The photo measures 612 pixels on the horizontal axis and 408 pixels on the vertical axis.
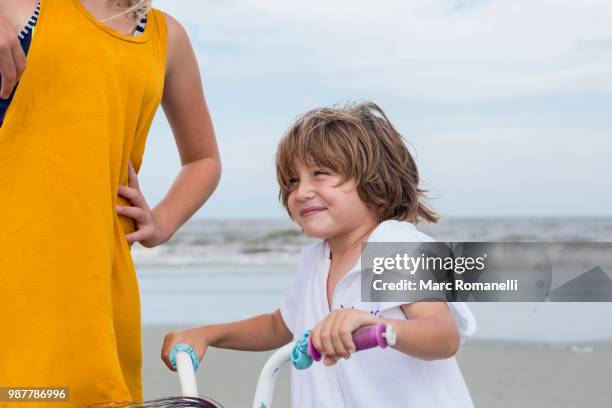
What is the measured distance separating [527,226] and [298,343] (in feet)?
Result: 68.4

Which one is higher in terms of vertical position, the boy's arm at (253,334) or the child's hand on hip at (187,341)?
the child's hand on hip at (187,341)

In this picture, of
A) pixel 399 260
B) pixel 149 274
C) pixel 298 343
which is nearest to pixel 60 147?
pixel 298 343

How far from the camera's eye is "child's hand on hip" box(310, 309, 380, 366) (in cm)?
129

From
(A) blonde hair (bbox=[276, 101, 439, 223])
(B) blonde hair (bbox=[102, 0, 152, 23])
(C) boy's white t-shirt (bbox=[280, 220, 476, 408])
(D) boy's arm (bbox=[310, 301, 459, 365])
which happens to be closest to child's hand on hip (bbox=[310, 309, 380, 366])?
(D) boy's arm (bbox=[310, 301, 459, 365])

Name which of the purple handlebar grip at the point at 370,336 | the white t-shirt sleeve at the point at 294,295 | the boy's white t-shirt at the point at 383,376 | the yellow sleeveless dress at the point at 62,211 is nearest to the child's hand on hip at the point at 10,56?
the yellow sleeveless dress at the point at 62,211

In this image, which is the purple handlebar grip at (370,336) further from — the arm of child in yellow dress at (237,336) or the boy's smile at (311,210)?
the boy's smile at (311,210)

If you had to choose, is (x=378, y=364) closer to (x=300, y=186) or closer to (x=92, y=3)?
(x=300, y=186)

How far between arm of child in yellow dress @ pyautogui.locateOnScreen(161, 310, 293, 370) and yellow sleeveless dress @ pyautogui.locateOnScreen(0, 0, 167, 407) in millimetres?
189

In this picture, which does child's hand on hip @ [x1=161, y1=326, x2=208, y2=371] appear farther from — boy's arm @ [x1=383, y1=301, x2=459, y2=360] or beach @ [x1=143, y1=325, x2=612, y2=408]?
beach @ [x1=143, y1=325, x2=612, y2=408]

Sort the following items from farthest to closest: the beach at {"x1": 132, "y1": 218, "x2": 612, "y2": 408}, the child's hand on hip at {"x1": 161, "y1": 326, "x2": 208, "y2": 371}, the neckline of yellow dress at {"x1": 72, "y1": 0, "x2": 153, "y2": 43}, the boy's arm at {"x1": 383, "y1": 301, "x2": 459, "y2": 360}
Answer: the beach at {"x1": 132, "y1": 218, "x2": 612, "y2": 408} < the child's hand on hip at {"x1": 161, "y1": 326, "x2": 208, "y2": 371} < the neckline of yellow dress at {"x1": 72, "y1": 0, "x2": 153, "y2": 43} < the boy's arm at {"x1": 383, "y1": 301, "x2": 459, "y2": 360}

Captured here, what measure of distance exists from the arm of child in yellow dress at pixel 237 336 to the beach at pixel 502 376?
2.65 meters

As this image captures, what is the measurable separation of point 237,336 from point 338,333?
752 mm

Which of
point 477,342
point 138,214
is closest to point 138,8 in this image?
point 138,214

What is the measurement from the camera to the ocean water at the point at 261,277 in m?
6.63
